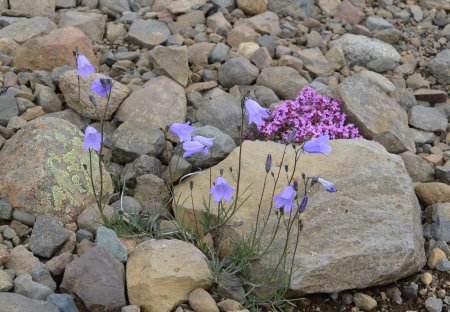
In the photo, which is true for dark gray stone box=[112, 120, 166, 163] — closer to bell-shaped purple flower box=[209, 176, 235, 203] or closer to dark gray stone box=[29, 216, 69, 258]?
dark gray stone box=[29, 216, 69, 258]

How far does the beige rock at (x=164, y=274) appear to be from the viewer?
451 centimetres

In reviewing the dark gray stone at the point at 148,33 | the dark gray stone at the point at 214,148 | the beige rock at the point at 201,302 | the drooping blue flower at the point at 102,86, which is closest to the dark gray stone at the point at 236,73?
the dark gray stone at the point at 148,33

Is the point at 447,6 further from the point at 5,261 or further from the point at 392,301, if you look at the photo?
the point at 5,261

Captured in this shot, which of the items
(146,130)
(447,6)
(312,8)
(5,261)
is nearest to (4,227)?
(5,261)

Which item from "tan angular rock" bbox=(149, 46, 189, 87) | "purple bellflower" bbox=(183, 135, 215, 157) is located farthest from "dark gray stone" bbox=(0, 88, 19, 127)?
"purple bellflower" bbox=(183, 135, 215, 157)

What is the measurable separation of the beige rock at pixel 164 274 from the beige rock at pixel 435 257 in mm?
1769

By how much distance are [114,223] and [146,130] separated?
1074 millimetres

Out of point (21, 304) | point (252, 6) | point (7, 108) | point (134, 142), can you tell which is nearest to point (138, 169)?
point (134, 142)

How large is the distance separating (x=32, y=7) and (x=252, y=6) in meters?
2.53

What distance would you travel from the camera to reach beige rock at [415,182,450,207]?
19.0 ft

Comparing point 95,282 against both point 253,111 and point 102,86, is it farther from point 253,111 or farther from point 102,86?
point 253,111

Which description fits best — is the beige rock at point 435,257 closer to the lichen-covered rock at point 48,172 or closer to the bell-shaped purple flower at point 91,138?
the lichen-covered rock at point 48,172

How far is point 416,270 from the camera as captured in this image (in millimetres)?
A: 5148

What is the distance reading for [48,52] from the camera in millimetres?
6715
